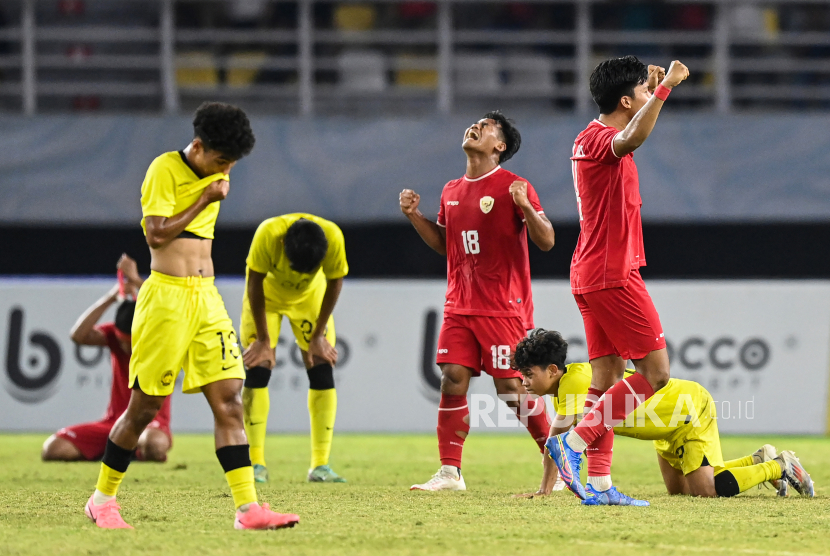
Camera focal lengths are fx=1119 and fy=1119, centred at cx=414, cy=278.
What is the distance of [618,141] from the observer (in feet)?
16.8

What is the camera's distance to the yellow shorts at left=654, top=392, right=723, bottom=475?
602 cm

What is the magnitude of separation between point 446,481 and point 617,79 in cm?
246

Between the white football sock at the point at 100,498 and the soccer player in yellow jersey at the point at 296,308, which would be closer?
the white football sock at the point at 100,498

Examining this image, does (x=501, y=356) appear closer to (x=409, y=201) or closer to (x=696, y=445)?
(x=409, y=201)

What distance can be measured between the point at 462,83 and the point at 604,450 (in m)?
10.4

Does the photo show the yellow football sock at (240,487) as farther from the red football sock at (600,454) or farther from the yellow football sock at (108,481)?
the red football sock at (600,454)

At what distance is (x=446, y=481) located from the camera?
6410 mm

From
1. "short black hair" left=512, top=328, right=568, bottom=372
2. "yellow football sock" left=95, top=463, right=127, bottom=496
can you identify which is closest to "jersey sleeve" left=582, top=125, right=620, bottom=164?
"short black hair" left=512, top=328, right=568, bottom=372

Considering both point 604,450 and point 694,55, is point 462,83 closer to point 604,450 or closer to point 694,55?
point 694,55

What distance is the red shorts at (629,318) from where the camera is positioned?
17.5 feet

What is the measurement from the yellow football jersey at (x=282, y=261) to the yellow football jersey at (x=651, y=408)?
1.69m

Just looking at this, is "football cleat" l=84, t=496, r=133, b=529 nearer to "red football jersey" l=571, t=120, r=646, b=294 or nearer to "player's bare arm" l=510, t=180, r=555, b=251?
"red football jersey" l=571, t=120, r=646, b=294

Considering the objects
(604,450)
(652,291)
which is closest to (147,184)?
(604,450)

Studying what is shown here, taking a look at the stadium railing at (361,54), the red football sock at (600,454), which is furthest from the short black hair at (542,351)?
the stadium railing at (361,54)
